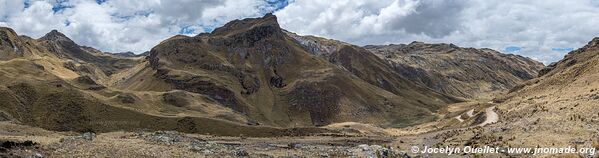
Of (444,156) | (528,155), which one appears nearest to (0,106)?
(444,156)

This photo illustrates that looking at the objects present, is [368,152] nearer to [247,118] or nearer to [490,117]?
[490,117]

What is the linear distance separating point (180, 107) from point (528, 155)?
103945 mm

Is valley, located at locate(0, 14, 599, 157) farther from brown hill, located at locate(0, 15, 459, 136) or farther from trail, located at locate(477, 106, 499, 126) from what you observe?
trail, located at locate(477, 106, 499, 126)

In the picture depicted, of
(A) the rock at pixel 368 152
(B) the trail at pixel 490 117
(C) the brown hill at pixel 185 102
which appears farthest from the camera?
(C) the brown hill at pixel 185 102

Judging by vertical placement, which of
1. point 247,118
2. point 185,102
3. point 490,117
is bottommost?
point 247,118

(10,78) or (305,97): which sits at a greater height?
(305,97)

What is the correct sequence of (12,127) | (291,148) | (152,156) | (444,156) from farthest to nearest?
(12,127)
(291,148)
(444,156)
(152,156)

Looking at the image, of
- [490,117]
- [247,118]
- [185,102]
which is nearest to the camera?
[490,117]

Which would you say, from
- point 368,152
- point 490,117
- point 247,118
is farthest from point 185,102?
point 368,152

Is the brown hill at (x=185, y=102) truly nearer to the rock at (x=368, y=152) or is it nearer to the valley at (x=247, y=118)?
the valley at (x=247, y=118)

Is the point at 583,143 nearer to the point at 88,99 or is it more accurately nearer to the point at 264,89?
the point at 88,99

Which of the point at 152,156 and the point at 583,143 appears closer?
the point at 152,156

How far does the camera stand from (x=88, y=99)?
10569 cm

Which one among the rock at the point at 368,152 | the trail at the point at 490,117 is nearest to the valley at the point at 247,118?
the rock at the point at 368,152
